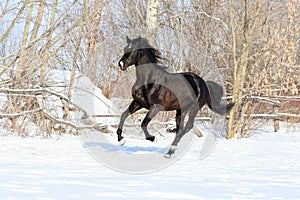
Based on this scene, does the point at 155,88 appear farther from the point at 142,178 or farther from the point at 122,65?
the point at 142,178

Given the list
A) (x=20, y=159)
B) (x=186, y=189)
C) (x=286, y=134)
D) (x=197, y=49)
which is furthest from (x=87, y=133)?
(x=186, y=189)

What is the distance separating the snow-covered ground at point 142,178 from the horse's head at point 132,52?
99 centimetres

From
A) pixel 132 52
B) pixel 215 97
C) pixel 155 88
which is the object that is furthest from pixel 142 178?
pixel 215 97

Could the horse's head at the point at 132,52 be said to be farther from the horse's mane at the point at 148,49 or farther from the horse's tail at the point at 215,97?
the horse's tail at the point at 215,97

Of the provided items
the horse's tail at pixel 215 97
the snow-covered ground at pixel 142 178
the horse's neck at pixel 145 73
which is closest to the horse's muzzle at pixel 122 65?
the horse's neck at pixel 145 73

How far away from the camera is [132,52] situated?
3967 mm

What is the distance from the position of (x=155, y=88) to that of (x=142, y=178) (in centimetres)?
114

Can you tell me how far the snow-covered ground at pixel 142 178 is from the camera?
2.57 metres

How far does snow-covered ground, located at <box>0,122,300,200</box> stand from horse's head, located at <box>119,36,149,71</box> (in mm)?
987

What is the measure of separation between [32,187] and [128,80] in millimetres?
5822

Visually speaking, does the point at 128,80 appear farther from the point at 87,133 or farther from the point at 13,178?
the point at 13,178

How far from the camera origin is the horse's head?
3889mm

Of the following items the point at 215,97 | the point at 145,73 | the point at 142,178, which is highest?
the point at 145,73

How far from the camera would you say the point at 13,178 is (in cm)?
293
